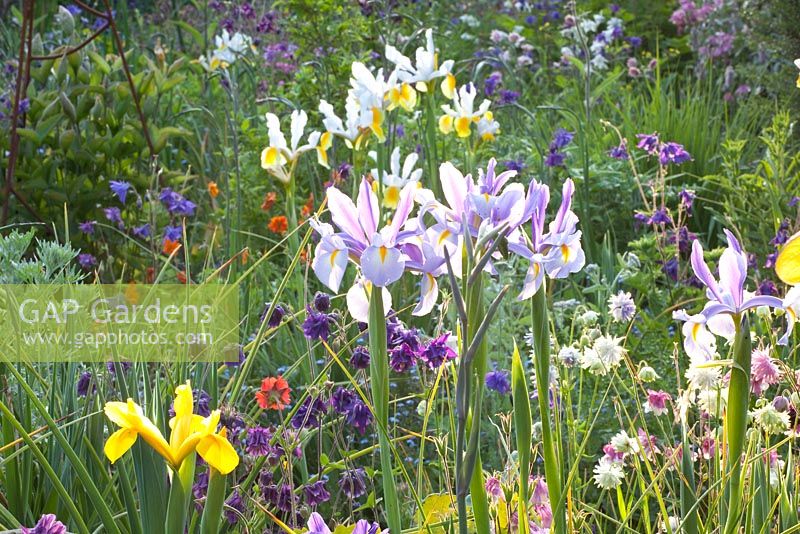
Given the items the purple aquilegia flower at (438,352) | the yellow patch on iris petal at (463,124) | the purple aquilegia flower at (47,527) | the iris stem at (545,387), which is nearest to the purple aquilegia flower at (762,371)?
the iris stem at (545,387)

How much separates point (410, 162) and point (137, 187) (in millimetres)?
1550

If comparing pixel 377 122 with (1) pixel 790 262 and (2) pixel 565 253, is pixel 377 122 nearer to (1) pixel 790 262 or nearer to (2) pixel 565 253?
(2) pixel 565 253

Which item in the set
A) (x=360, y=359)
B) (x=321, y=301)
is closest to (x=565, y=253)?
(x=360, y=359)

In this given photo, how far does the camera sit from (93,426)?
5.71ft

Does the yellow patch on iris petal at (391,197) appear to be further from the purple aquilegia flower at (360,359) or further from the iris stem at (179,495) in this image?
the iris stem at (179,495)

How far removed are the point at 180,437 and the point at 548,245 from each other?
590mm

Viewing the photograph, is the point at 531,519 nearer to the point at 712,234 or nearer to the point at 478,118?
the point at 478,118

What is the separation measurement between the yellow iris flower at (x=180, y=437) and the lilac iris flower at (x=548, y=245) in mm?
455

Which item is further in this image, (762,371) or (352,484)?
(352,484)

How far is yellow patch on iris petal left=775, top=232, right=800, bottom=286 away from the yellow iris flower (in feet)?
2.30

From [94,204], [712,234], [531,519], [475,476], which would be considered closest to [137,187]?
[94,204]

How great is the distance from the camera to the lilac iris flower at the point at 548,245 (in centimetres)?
137

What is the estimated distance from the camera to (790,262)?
3.65 ft

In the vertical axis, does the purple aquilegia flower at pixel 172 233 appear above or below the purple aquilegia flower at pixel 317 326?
above
